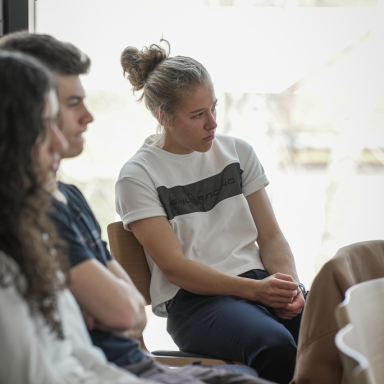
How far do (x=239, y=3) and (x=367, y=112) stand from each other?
873 millimetres

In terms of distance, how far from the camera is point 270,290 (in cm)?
162

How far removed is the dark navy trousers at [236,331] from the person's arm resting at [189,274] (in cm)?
4

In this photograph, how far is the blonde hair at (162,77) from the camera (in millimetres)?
1776

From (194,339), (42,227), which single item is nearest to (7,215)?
(42,227)

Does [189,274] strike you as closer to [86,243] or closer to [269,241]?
[269,241]

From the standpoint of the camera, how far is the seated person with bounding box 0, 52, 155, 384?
0.78m

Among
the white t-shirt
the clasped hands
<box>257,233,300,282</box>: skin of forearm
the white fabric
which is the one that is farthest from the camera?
<box>257,233,300,282</box>: skin of forearm

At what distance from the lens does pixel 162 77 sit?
1.81 m

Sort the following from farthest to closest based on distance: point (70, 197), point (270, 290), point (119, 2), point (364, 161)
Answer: point (364, 161)
point (119, 2)
point (270, 290)
point (70, 197)

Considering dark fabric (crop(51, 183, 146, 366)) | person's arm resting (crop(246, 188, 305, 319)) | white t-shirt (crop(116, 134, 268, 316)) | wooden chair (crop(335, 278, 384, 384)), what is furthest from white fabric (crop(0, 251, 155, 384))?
person's arm resting (crop(246, 188, 305, 319))

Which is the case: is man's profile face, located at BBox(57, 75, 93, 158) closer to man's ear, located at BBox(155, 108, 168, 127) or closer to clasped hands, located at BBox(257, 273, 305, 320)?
man's ear, located at BBox(155, 108, 168, 127)

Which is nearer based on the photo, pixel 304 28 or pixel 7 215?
pixel 7 215

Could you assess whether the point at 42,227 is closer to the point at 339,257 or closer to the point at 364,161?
the point at 339,257

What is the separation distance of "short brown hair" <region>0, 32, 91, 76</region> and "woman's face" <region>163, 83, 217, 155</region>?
0.63 meters
